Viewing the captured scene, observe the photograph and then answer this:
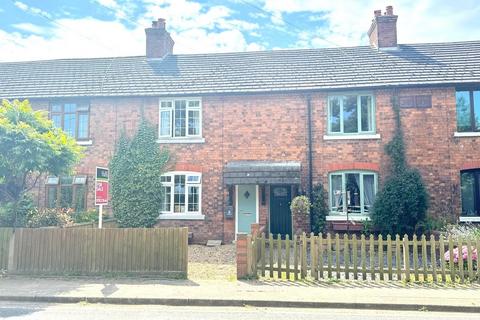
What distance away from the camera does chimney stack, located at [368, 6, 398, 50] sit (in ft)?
53.8

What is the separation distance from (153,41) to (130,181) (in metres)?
7.13

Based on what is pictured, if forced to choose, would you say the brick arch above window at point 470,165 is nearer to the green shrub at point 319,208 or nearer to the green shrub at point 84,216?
the green shrub at point 319,208

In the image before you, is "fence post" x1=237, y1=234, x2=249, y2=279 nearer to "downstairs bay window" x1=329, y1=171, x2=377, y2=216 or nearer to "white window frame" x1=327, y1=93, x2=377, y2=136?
"downstairs bay window" x1=329, y1=171, x2=377, y2=216

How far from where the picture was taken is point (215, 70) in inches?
662

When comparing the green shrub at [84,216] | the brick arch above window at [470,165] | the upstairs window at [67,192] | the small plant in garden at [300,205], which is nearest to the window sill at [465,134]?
the brick arch above window at [470,165]

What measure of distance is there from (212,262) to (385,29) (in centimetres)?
1257

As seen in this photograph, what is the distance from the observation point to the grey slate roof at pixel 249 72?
14.9 metres

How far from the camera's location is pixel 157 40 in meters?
17.9

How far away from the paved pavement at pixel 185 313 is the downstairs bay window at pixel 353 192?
754 centimetres

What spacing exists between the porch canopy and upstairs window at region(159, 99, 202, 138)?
2.35 metres

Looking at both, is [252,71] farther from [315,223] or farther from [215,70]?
[315,223]

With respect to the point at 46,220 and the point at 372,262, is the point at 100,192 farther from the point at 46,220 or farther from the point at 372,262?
the point at 372,262

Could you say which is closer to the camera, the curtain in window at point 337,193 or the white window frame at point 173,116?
the curtain in window at point 337,193

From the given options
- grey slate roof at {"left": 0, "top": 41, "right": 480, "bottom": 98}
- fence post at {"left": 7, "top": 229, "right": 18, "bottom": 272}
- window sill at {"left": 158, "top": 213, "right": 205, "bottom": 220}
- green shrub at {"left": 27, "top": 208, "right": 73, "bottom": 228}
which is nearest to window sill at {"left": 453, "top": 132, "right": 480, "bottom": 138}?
grey slate roof at {"left": 0, "top": 41, "right": 480, "bottom": 98}
